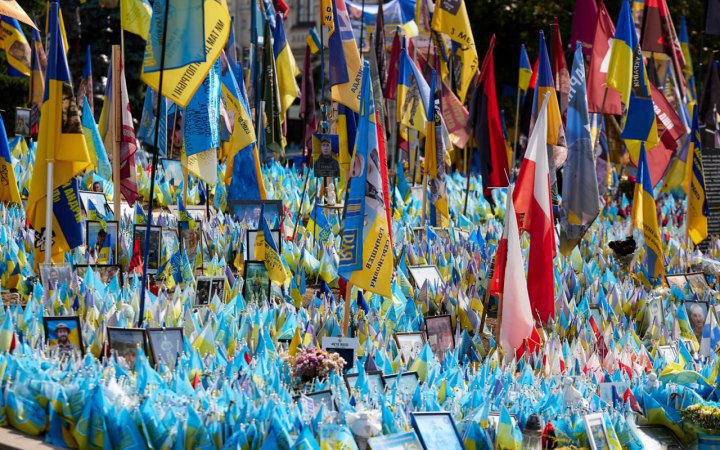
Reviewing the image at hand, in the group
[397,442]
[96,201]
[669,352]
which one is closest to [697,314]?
[669,352]

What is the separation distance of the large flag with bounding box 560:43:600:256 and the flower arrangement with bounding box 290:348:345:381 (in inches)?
201

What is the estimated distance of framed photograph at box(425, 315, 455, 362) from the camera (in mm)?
9391

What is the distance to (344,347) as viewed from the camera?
8.56m

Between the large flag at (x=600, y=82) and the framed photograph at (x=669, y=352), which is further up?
the large flag at (x=600, y=82)

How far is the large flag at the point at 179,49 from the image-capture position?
9.02 meters

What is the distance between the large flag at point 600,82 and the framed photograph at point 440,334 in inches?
264

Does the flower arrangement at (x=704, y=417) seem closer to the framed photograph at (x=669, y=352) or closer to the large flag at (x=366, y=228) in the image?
the framed photograph at (x=669, y=352)

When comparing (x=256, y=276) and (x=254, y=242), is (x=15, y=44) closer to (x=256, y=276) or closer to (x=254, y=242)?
(x=254, y=242)

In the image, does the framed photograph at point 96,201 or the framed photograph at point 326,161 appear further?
the framed photograph at point 326,161

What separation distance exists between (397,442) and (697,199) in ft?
26.4

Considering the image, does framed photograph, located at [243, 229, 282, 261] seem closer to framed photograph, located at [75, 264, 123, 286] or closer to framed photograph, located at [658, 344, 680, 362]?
framed photograph, located at [75, 264, 123, 286]

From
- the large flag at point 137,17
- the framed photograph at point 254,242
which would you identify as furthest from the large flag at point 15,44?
the framed photograph at point 254,242

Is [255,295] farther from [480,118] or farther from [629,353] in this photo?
[480,118]

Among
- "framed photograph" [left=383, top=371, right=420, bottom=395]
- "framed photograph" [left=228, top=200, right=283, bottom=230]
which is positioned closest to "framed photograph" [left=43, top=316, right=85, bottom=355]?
"framed photograph" [left=383, top=371, right=420, bottom=395]
